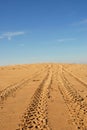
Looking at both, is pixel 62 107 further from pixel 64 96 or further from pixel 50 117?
pixel 64 96

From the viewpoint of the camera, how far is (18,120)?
33.8 feet

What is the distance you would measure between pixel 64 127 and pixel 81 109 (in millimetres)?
2566

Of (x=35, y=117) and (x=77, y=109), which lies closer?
(x=35, y=117)

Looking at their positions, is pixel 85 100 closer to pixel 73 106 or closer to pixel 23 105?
pixel 73 106

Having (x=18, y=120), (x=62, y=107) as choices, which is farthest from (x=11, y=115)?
(x=62, y=107)

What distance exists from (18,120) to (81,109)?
10.0ft

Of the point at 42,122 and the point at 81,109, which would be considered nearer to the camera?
the point at 42,122

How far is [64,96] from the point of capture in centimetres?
1534

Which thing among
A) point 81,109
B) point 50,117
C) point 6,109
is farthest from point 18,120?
point 81,109

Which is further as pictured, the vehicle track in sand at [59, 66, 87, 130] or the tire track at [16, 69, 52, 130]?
the vehicle track in sand at [59, 66, 87, 130]

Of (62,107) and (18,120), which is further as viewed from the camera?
(62,107)

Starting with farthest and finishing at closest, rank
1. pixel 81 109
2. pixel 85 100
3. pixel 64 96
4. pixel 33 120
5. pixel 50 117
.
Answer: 1. pixel 64 96
2. pixel 85 100
3. pixel 81 109
4. pixel 50 117
5. pixel 33 120

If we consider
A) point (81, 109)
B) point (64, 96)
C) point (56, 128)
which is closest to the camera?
point (56, 128)

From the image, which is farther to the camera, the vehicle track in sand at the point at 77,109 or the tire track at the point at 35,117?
the vehicle track in sand at the point at 77,109
